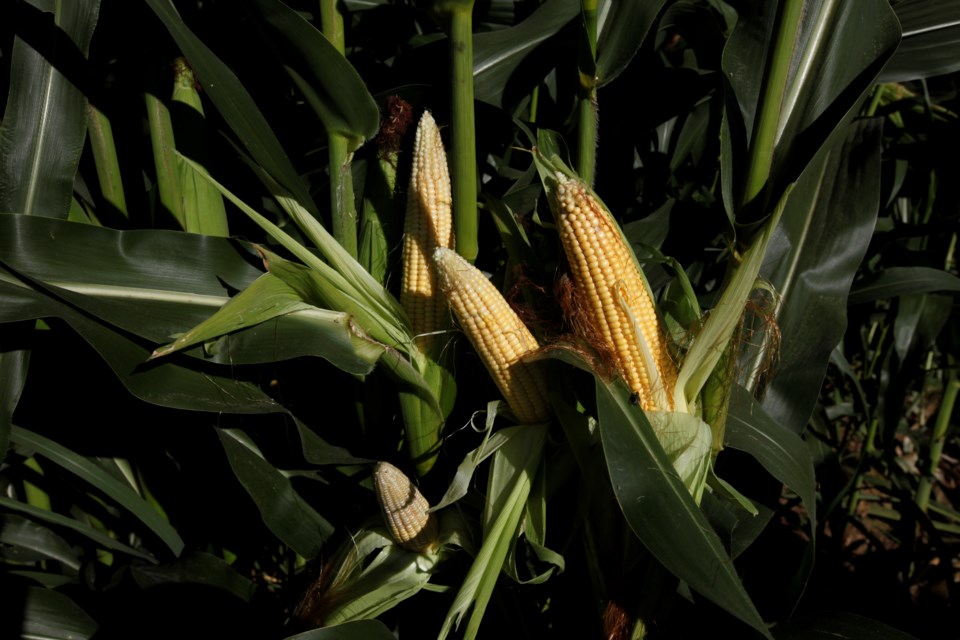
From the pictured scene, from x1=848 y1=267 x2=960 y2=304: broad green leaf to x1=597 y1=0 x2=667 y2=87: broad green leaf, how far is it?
1034 millimetres

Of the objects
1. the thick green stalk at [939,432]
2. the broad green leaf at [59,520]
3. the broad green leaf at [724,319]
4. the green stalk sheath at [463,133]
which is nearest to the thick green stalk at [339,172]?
the green stalk sheath at [463,133]

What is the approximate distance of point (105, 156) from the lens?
1646mm

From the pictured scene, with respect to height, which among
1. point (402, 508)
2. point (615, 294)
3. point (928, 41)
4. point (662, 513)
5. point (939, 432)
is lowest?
point (939, 432)

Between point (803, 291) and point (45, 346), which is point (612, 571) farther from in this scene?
point (45, 346)

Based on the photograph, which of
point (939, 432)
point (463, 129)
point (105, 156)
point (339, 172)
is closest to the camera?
point (463, 129)

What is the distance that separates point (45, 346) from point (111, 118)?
0.63 metres

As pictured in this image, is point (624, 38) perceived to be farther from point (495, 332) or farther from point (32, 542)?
point (32, 542)

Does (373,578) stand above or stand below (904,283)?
below

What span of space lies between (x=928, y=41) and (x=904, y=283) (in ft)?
2.03

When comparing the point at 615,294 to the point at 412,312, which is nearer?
the point at 615,294

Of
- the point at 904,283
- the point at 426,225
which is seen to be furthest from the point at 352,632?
the point at 904,283

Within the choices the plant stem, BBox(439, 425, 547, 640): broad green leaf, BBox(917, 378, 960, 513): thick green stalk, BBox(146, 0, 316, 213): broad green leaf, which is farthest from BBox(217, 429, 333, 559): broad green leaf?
BBox(917, 378, 960, 513): thick green stalk

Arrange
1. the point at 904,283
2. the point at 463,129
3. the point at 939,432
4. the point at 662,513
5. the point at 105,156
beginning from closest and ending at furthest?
the point at 662,513 → the point at 463,129 → the point at 105,156 → the point at 904,283 → the point at 939,432

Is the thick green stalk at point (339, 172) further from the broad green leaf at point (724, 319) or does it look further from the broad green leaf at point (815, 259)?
the broad green leaf at point (815, 259)
